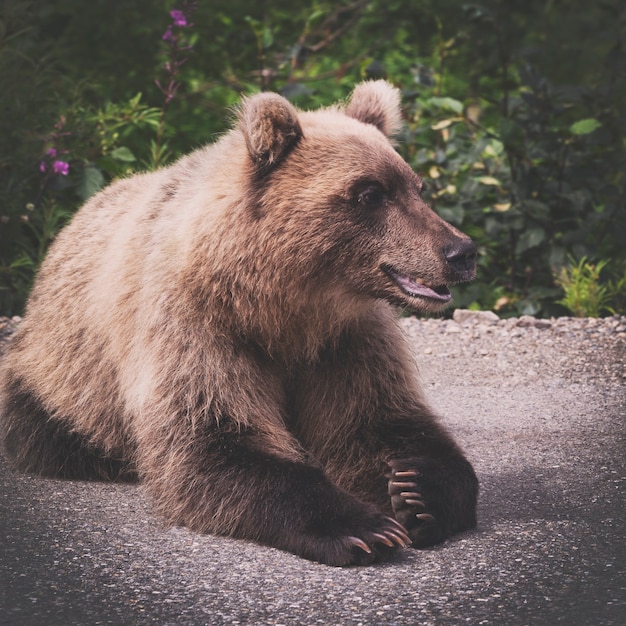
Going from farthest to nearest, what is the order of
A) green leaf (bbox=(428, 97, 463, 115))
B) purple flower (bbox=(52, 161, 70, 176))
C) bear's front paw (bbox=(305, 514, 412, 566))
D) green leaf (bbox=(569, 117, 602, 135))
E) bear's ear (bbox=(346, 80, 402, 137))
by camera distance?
green leaf (bbox=(428, 97, 463, 115)) < green leaf (bbox=(569, 117, 602, 135)) < purple flower (bbox=(52, 161, 70, 176)) < bear's ear (bbox=(346, 80, 402, 137)) < bear's front paw (bbox=(305, 514, 412, 566))

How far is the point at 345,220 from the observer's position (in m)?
3.91

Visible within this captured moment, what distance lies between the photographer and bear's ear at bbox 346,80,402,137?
4.42 meters

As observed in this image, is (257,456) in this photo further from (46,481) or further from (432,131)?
(432,131)

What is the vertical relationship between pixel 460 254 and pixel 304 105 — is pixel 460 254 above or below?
below

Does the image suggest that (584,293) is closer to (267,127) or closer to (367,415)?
(367,415)

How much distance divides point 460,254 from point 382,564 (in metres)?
1.11

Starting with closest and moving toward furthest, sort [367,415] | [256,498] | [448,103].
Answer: [256,498] < [367,415] < [448,103]

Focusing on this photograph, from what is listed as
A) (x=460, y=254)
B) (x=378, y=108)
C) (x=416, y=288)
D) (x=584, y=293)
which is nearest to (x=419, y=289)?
(x=416, y=288)

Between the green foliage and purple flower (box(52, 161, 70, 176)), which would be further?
the green foliage

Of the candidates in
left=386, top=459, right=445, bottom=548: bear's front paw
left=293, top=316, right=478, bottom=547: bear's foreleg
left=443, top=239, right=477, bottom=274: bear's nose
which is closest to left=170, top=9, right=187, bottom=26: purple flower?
left=293, top=316, right=478, bottom=547: bear's foreleg

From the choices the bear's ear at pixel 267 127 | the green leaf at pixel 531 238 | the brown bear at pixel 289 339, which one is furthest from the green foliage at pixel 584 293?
the bear's ear at pixel 267 127

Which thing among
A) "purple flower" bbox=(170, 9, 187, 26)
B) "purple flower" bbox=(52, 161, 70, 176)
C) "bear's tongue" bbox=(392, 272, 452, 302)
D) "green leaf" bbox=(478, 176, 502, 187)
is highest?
"purple flower" bbox=(170, 9, 187, 26)

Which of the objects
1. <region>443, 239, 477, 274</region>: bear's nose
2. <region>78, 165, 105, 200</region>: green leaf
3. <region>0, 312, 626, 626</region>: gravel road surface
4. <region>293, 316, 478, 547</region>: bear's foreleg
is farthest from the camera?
<region>78, 165, 105, 200</region>: green leaf

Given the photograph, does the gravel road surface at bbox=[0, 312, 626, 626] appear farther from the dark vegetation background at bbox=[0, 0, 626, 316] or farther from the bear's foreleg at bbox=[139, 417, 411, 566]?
the dark vegetation background at bbox=[0, 0, 626, 316]
